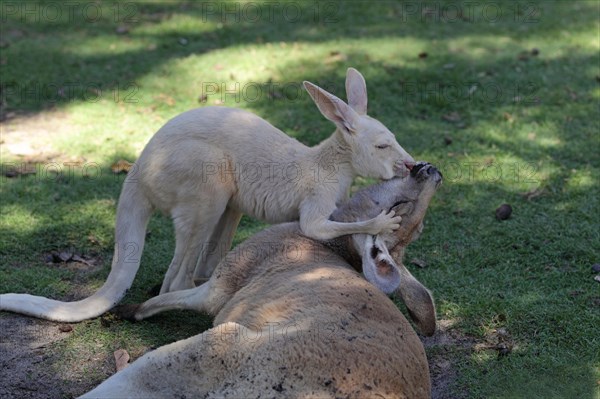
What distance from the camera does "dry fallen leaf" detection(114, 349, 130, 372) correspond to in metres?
4.26

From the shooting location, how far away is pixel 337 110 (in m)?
4.89

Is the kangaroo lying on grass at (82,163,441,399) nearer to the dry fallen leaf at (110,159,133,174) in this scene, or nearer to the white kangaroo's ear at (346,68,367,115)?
the white kangaroo's ear at (346,68,367,115)

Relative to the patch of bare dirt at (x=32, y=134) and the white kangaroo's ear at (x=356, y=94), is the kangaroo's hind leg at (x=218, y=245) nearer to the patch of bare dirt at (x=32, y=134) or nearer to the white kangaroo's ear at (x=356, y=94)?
the white kangaroo's ear at (x=356, y=94)

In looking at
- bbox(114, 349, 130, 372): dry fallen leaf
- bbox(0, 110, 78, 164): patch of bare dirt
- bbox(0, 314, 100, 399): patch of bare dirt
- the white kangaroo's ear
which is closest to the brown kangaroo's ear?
the white kangaroo's ear

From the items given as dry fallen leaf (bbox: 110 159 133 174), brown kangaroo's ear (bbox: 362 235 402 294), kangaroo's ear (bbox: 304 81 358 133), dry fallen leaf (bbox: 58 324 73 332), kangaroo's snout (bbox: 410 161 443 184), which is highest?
kangaroo's ear (bbox: 304 81 358 133)

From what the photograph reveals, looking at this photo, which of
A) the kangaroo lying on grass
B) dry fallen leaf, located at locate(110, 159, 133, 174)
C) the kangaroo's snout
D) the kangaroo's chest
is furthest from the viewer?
dry fallen leaf, located at locate(110, 159, 133, 174)

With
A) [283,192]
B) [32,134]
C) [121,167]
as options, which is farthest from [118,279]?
[32,134]

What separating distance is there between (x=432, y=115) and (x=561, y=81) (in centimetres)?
133

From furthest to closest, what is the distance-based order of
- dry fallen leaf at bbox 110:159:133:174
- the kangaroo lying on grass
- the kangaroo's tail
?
dry fallen leaf at bbox 110:159:133:174, the kangaroo's tail, the kangaroo lying on grass

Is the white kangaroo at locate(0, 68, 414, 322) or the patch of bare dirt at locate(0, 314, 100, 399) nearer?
the patch of bare dirt at locate(0, 314, 100, 399)

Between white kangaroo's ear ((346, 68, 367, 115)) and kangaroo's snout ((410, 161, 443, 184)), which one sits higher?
white kangaroo's ear ((346, 68, 367, 115))

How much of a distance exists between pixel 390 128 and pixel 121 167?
2.15 meters

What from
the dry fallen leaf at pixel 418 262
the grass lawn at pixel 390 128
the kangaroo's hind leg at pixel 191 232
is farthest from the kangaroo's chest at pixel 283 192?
the dry fallen leaf at pixel 418 262

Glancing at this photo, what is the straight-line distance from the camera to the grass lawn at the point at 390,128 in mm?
4645
